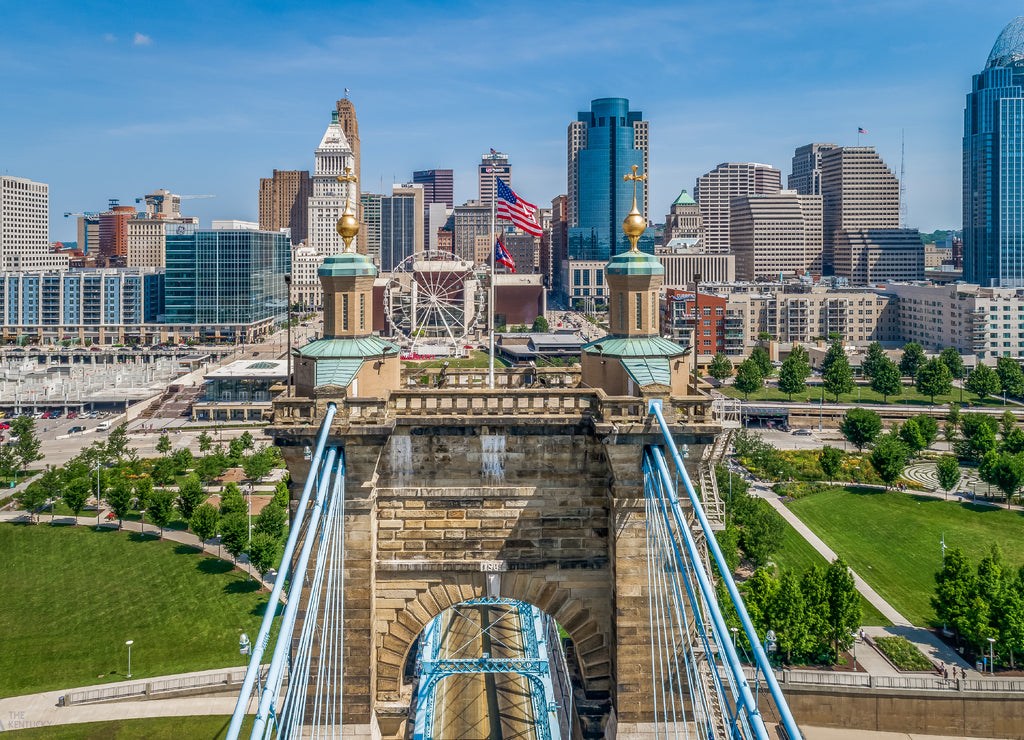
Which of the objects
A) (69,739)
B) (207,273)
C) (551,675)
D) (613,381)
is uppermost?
(207,273)

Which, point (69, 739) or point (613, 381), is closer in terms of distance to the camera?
Result: point (613, 381)

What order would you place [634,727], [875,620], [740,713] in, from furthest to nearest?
[875,620] → [634,727] → [740,713]

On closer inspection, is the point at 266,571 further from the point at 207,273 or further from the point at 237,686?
the point at 207,273

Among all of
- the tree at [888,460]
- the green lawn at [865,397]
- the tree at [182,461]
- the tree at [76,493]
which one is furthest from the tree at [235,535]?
the green lawn at [865,397]

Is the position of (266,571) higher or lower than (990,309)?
lower

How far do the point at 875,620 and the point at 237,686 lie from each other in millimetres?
33448

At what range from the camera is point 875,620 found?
49250 millimetres

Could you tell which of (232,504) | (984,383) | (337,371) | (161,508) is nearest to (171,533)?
(161,508)

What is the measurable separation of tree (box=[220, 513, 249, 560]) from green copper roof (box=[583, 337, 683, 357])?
38.8m

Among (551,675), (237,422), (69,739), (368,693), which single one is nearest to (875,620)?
(551,675)

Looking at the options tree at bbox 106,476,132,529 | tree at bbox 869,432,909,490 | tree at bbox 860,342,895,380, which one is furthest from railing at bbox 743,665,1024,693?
tree at bbox 860,342,895,380

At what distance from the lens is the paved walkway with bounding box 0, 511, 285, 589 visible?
5835 centimetres

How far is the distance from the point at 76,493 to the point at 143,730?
34.5 m

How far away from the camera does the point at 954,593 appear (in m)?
45.3
